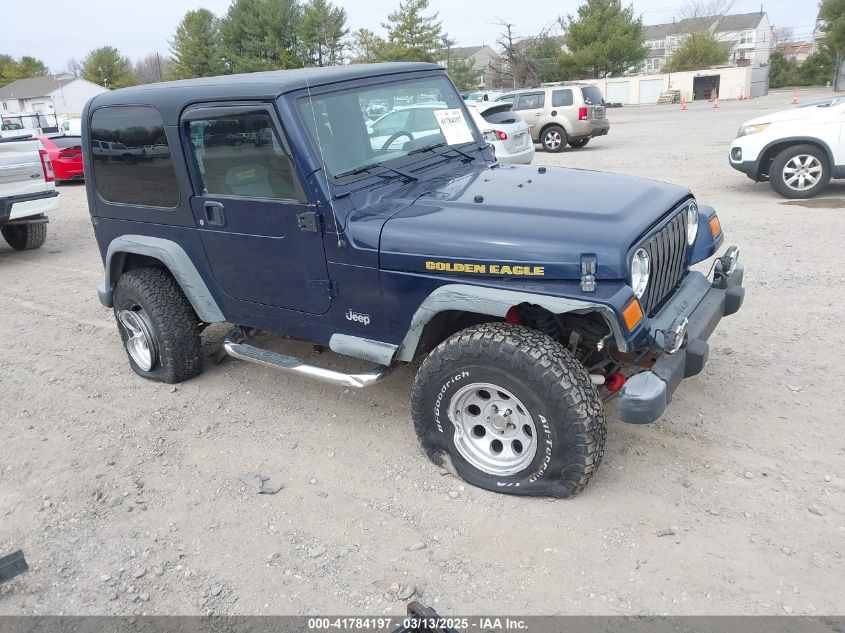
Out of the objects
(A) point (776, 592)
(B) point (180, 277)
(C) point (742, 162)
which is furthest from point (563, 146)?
(A) point (776, 592)

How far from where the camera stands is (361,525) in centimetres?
331

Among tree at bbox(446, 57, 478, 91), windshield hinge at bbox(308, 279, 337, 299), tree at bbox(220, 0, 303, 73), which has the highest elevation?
tree at bbox(220, 0, 303, 73)

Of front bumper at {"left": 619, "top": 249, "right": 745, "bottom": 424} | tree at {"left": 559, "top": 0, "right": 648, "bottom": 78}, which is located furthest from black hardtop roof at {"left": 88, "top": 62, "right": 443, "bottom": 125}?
tree at {"left": 559, "top": 0, "right": 648, "bottom": 78}

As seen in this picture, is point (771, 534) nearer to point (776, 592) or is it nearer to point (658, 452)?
point (776, 592)

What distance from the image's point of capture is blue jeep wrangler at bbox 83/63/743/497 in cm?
310

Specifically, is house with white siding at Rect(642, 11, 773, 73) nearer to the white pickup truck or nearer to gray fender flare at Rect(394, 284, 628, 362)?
the white pickup truck

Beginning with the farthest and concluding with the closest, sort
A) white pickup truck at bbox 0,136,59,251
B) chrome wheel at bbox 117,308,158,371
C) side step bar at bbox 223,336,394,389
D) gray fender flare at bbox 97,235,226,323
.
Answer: white pickup truck at bbox 0,136,59,251 → chrome wheel at bbox 117,308,158,371 → gray fender flare at bbox 97,235,226,323 → side step bar at bbox 223,336,394,389

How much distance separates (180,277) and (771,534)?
3.64 metres

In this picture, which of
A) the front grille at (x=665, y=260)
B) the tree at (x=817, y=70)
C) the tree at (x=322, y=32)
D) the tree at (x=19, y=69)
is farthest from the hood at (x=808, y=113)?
the tree at (x=19, y=69)

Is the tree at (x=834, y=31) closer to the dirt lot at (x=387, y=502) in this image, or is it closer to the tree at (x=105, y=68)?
the dirt lot at (x=387, y=502)

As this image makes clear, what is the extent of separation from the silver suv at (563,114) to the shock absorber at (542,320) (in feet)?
47.5

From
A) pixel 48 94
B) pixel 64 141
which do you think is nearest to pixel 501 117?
pixel 64 141

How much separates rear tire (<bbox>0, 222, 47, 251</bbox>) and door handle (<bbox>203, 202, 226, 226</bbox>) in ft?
21.9

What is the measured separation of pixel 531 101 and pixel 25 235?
1241 centimetres
